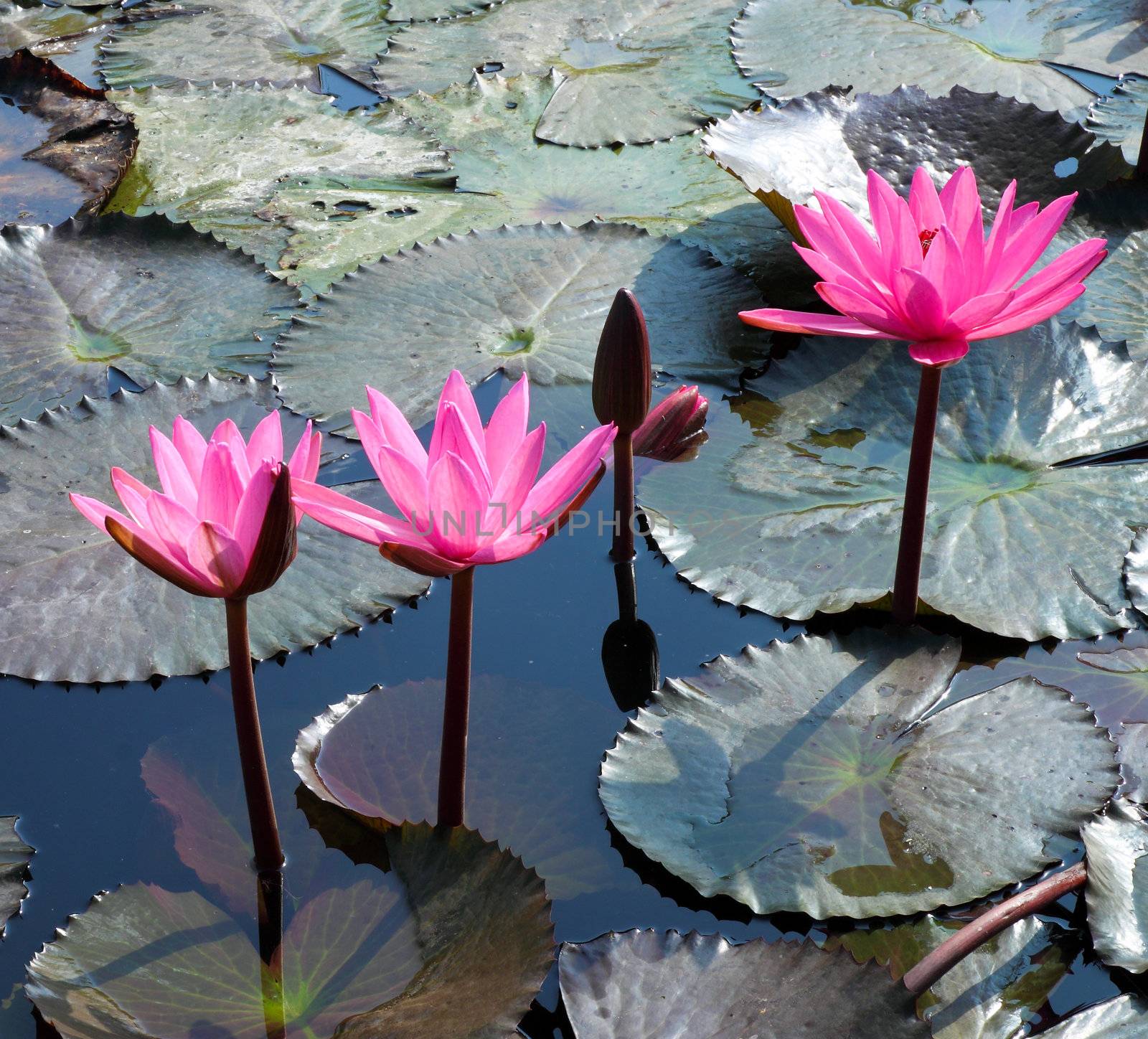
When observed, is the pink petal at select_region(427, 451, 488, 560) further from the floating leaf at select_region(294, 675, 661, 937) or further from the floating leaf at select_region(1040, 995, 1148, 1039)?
the floating leaf at select_region(1040, 995, 1148, 1039)

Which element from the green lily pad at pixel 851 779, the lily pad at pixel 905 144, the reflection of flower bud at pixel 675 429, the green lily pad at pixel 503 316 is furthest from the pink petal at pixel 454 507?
the lily pad at pixel 905 144

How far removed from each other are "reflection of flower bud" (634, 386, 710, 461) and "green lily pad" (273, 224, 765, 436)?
27 centimetres

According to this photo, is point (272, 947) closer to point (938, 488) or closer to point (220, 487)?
point (220, 487)

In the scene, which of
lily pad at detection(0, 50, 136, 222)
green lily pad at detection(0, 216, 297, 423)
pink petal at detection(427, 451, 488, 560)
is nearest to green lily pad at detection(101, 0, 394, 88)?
lily pad at detection(0, 50, 136, 222)

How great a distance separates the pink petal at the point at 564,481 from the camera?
1384 millimetres

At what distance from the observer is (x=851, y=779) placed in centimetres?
167

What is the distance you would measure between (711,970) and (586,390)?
56.6 inches

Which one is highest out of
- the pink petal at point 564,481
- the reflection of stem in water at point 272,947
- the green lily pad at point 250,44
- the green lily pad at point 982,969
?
the green lily pad at point 250,44

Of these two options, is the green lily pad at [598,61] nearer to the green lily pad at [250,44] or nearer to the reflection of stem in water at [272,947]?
the green lily pad at [250,44]

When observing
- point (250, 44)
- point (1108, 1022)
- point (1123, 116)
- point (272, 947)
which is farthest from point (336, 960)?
point (250, 44)

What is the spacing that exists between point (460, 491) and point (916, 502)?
0.86 m

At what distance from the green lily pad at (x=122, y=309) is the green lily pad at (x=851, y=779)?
1.45 meters

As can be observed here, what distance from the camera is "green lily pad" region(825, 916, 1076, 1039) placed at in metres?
1.38

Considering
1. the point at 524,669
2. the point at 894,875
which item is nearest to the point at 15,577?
the point at 524,669
